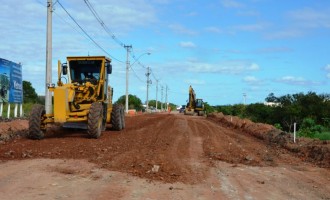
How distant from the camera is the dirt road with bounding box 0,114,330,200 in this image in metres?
8.58

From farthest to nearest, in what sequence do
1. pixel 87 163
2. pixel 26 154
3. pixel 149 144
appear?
pixel 149 144
pixel 26 154
pixel 87 163

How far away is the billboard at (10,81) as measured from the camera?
28.1 metres

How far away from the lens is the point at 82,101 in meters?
18.1

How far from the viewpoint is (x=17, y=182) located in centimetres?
913

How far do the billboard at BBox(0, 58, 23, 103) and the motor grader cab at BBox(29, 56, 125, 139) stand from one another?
959 centimetres

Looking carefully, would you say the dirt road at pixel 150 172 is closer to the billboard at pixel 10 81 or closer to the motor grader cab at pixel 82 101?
the motor grader cab at pixel 82 101

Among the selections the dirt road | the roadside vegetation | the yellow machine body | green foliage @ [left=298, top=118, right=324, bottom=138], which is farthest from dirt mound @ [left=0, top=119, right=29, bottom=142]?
the roadside vegetation

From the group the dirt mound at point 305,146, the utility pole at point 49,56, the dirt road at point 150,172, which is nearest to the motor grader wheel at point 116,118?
the utility pole at point 49,56

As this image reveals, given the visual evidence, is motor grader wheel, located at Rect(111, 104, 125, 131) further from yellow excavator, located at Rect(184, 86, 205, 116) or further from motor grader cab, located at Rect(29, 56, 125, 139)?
yellow excavator, located at Rect(184, 86, 205, 116)

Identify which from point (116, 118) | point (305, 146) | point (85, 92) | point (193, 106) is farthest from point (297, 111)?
point (85, 92)

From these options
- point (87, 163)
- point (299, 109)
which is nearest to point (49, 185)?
point (87, 163)

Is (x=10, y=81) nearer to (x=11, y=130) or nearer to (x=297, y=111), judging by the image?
(x=11, y=130)

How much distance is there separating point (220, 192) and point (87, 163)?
4.27 metres

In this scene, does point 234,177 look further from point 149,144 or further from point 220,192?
point 149,144
